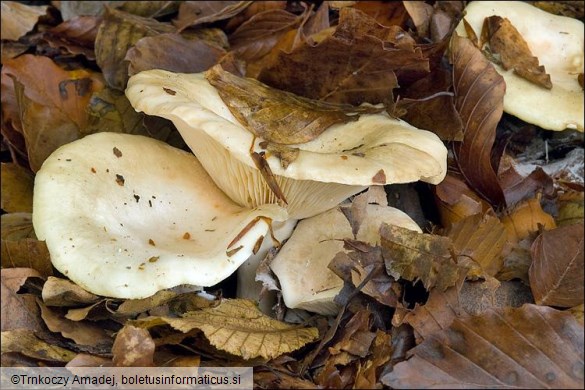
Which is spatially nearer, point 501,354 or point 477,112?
point 501,354

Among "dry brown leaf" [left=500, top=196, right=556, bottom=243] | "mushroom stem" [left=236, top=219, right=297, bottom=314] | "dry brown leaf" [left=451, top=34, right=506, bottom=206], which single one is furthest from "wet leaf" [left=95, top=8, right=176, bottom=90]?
"dry brown leaf" [left=500, top=196, right=556, bottom=243]

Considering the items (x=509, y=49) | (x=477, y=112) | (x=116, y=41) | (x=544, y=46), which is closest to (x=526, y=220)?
(x=477, y=112)

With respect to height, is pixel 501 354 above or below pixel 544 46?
below

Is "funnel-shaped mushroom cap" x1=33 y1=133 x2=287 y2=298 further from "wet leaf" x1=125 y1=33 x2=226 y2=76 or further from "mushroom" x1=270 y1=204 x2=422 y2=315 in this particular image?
"wet leaf" x1=125 y1=33 x2=226 y2=76

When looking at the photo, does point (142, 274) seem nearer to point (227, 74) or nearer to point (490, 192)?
point (227, 74)

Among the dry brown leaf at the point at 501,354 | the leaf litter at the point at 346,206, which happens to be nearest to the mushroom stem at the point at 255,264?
the leaf litter at the point at 346,206

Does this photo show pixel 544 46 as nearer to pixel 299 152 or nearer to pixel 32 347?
pixel 299 152
